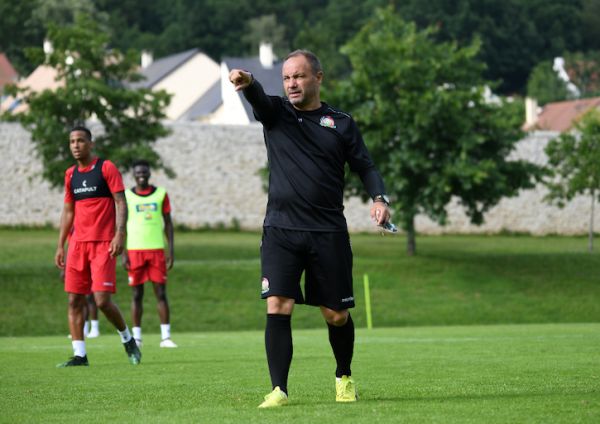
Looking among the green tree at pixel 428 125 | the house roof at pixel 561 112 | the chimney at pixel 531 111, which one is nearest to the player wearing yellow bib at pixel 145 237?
the green tree at pixel 428 125

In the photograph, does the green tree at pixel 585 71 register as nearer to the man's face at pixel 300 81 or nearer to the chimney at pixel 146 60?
the chimney at pixel 146 60

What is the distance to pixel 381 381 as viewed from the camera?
1035 cm

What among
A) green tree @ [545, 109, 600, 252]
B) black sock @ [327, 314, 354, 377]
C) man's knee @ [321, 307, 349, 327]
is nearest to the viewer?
man's knee @ [321, 307, 349, 327]

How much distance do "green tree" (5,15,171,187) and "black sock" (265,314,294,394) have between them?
2725 centimetres

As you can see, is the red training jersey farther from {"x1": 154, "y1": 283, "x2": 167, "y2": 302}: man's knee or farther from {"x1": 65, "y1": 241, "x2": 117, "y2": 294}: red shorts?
{"x1": 154, "y1": 283, "x2": 167, "y2": 302}: man's knee

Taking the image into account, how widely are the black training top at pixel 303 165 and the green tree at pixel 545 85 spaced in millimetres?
92866

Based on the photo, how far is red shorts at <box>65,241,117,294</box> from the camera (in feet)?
42.5

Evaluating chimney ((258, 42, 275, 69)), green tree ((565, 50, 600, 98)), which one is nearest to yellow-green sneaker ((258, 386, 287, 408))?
chimney ((258, 42, 275, 69))

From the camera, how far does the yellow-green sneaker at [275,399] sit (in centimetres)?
811

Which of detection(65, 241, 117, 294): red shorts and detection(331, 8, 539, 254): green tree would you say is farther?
detection(331, 8, 539, 254): green tree

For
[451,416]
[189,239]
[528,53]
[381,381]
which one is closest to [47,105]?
[189,239]

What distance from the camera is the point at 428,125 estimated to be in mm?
37219

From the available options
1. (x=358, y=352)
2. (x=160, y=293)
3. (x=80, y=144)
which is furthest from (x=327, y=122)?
(x=160, y=293)

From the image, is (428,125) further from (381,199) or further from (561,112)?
(561,112)
